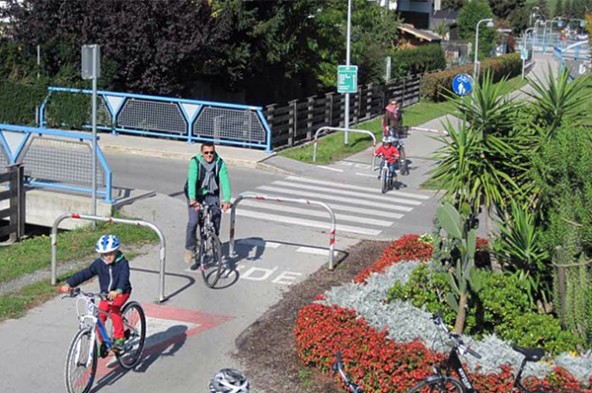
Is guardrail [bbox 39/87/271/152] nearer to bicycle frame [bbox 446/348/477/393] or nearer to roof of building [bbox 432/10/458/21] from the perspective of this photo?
bicycle frame [bbox 446/348/477/393]

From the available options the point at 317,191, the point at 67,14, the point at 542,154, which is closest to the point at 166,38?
the point at 67,14

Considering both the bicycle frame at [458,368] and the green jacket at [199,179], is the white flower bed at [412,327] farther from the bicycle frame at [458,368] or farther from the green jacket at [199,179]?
the green jacket at [199,179]

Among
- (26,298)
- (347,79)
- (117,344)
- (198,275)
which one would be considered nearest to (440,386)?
(117,344)

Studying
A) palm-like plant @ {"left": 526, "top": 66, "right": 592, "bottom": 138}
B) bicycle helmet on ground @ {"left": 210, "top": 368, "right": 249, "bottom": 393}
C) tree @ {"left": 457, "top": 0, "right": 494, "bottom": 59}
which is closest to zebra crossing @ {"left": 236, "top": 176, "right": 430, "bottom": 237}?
palm-like plant @ {"left": 526, "top": 66, "right": 592, "bottom": 138}

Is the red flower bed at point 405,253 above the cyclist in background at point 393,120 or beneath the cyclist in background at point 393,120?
beneath

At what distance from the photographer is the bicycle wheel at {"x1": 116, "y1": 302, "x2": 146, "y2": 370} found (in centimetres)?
937

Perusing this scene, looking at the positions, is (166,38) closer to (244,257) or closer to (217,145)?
(217,145)

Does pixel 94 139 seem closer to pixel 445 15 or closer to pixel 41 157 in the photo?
pixel 41 157

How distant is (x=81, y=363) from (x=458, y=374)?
3317 millimetres

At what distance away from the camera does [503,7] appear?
137625mm

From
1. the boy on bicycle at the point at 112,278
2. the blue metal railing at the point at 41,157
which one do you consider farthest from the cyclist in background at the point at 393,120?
the boy on bicycle at the point at 112,278

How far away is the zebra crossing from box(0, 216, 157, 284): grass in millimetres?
2739

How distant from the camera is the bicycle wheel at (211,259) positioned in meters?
12.5

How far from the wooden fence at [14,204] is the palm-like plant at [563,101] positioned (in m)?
8.91
